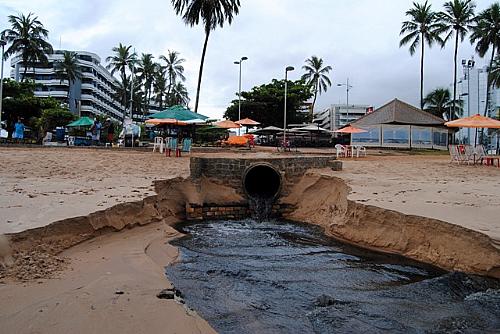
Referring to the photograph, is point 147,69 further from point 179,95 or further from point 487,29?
point 487,29

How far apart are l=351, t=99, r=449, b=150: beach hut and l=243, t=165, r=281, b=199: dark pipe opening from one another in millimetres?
21189

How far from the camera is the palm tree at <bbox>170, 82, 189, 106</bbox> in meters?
78.5

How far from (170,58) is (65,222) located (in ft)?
211

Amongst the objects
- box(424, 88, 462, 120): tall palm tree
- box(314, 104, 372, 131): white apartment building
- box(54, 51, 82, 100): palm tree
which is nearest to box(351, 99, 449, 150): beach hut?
box(424, 88, 462, 120): tall palm tree

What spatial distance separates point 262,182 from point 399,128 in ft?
74.7

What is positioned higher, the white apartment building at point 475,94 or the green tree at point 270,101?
the white apartment building at point 475,94

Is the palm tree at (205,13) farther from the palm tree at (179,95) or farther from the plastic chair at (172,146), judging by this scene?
the palm tree at (179,95)

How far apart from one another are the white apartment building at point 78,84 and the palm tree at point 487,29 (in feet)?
207

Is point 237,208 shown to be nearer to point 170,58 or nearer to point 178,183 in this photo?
point 178,183

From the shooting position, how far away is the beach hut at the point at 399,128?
36688mm

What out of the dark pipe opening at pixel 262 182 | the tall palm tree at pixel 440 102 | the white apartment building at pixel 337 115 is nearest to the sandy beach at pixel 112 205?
the dark pipe opening at pixel 262 182

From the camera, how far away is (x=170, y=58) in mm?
68375

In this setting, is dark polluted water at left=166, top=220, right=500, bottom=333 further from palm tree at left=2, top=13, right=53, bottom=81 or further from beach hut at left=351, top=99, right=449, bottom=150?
palm tree at left=2, top=13, right=53, bottom=81

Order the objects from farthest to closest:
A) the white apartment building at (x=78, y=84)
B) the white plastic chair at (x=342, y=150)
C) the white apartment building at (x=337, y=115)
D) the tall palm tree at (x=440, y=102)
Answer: the white apartment building at (x=337, y=115) → the white apartment building at (x=78, y=84) → the tall palm tree at (x=440, y=102) → the white plastic chair at (x=342, y=150)
